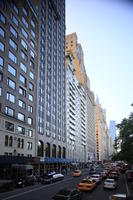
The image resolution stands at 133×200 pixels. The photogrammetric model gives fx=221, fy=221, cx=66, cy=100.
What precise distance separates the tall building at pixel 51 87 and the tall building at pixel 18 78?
19.3ft

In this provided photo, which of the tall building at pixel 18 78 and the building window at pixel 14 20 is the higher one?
the building window at pixel 14 20

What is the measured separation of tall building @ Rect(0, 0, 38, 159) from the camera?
4619 cm

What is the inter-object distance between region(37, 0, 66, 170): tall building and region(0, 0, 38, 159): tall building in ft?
19.3

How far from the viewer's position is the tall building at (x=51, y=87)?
66.7 m

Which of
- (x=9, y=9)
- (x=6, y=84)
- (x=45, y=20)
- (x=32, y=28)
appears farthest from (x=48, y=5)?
(x=6, y=84)

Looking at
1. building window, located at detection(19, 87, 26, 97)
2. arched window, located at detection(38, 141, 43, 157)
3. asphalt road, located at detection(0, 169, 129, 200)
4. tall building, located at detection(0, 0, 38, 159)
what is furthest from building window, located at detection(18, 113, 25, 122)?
asphalt road, located at detection(0, 169, 129, 200)

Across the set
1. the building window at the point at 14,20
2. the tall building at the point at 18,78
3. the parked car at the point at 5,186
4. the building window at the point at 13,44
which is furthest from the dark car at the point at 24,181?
the building window at the point at 14,20

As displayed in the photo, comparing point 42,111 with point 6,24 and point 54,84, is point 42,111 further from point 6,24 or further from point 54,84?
point 6,24

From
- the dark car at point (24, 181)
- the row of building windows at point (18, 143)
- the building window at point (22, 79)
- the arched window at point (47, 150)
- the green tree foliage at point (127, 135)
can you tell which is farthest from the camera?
the arched window at point (47, 150)

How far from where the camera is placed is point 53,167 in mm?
72438

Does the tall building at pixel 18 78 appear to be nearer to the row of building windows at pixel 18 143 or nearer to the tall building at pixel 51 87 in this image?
the row of building windows at pixel 18 143

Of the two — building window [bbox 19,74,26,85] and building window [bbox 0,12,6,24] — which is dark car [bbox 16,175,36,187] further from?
building window [bbox 0,12,6,24]

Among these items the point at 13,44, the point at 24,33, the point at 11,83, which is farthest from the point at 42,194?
the point at 24,33

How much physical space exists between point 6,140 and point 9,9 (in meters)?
30.3
